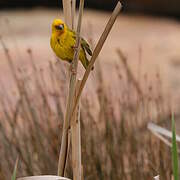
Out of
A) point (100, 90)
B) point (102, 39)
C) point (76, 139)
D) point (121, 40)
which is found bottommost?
point (121, 40)

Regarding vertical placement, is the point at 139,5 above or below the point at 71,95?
below

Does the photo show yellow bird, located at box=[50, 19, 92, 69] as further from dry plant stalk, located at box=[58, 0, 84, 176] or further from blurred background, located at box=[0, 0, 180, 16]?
blurred background, located at box=[0, 0, 180, 16]

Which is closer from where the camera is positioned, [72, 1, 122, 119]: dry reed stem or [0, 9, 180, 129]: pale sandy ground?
[72, 1, 122, 119]: dry reed stem

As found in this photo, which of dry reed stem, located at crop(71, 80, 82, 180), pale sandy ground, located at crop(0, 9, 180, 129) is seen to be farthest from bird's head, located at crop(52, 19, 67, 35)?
pale sandy ground, located at crop(0, 9, 180, 129)

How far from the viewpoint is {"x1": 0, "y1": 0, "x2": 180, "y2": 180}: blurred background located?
2.24m

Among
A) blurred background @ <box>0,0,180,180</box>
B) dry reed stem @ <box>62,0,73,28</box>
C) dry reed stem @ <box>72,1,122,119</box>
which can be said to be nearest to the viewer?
dry reed stem @ <box>72,1,122,119</box>

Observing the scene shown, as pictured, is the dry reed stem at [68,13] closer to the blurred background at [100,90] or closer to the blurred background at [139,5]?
the blurred background at [100,90]

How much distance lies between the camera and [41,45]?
5.61 m

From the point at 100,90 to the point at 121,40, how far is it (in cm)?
332

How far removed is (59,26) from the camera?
3.42ft

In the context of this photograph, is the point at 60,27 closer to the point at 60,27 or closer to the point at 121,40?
the point at 60,27

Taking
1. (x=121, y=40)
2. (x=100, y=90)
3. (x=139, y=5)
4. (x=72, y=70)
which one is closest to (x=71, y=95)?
(x=72, y=70)

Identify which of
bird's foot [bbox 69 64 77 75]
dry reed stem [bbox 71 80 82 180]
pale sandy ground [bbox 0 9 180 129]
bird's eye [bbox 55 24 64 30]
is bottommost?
pale sandy ground [bbox 0 9 180 129]

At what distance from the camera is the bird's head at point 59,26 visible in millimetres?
1036
